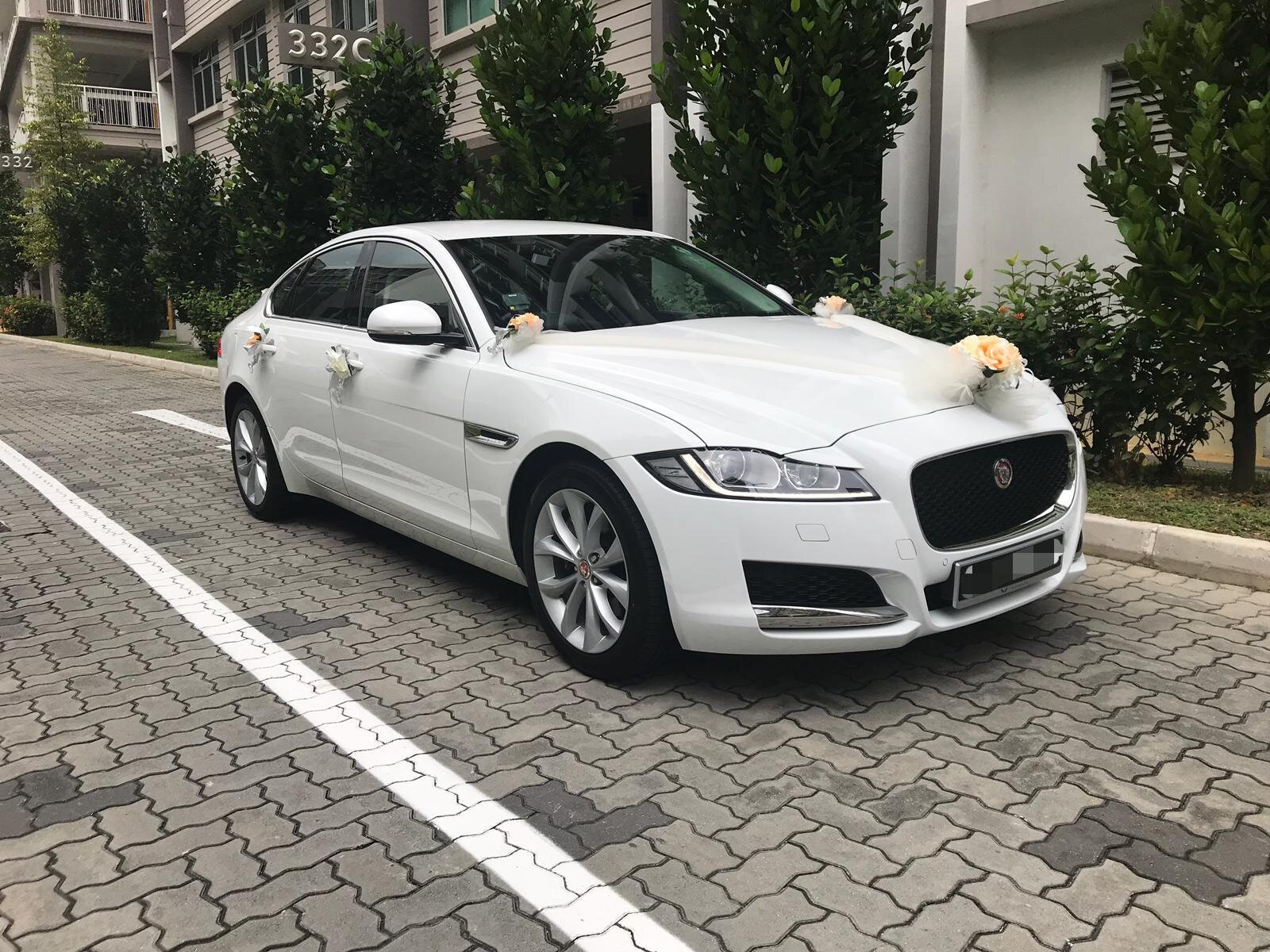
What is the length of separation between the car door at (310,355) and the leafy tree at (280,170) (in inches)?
380

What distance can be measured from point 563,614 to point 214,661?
1421mm

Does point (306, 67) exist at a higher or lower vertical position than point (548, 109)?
higher

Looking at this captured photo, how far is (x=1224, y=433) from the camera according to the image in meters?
7.71

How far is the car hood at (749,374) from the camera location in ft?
11.8

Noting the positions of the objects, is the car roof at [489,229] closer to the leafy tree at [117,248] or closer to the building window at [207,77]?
the leafy tree at [117,248]

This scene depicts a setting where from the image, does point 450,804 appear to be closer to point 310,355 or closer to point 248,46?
point 310,355

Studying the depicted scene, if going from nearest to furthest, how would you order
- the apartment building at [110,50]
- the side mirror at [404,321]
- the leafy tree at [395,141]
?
1. the side mirror at [404,321]
2. the leafy tree at [395,141]
3. the apartment building at [110,50]

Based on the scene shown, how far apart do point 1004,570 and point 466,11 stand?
1492 centimetres

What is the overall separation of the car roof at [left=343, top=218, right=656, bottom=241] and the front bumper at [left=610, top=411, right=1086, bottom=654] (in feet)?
6.45

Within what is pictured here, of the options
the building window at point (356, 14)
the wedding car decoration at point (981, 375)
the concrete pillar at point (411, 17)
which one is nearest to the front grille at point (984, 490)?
the wedding car decoration at point (981, 375)

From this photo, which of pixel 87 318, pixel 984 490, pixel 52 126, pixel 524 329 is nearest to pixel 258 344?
pixel 524 329

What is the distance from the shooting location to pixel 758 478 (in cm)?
353

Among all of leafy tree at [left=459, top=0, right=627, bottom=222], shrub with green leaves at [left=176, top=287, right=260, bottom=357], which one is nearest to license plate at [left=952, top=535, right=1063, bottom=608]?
leafy tree at [left=459, top=0, right=627, bottom=222]

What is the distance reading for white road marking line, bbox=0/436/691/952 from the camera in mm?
2551
